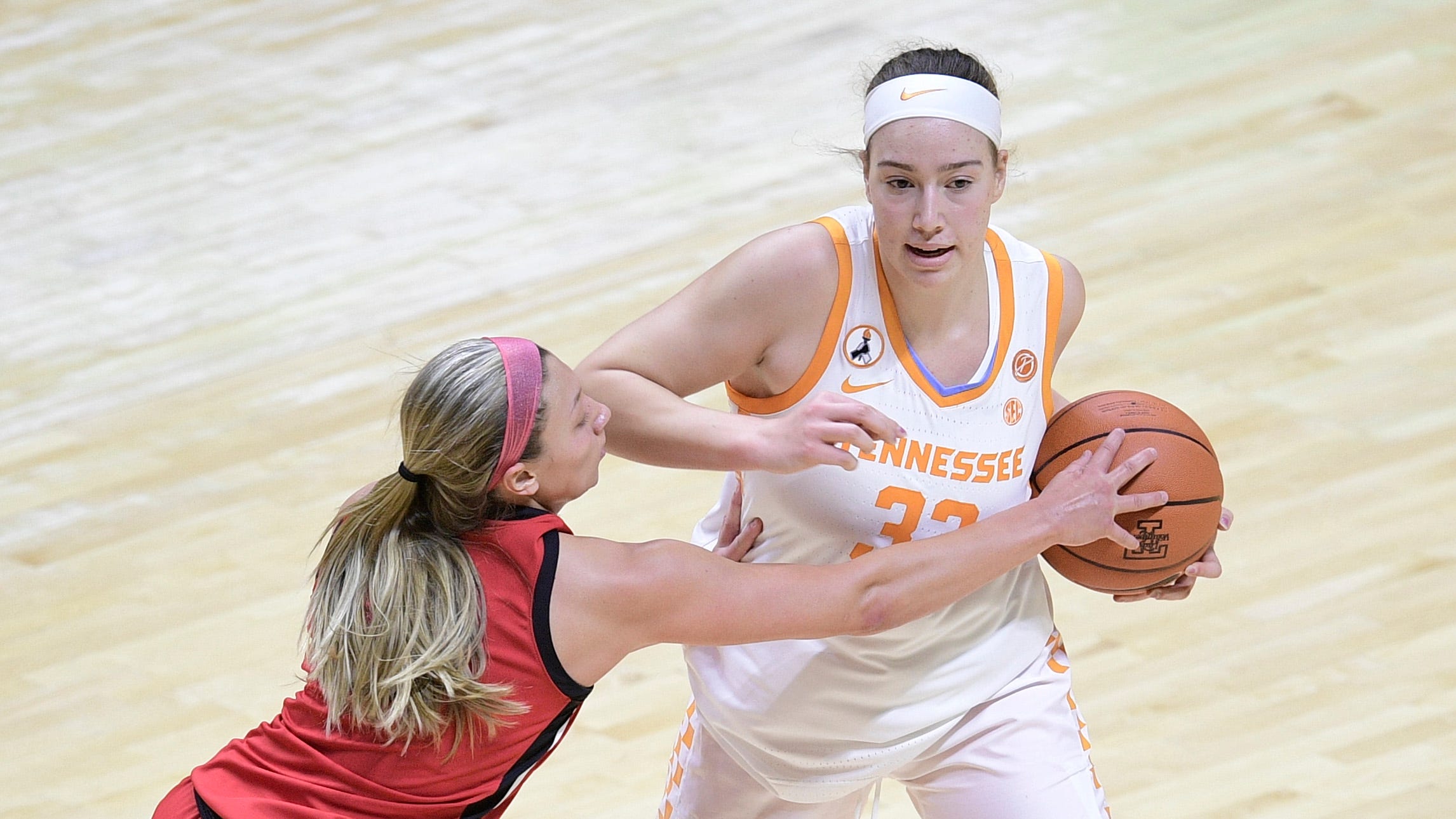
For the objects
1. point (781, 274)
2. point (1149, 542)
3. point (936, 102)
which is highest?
point (936, 102)

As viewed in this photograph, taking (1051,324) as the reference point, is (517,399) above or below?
above

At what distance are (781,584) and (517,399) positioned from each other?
439mm

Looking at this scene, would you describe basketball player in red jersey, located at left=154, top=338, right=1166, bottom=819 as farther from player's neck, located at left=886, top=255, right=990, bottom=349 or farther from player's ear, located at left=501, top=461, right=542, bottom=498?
player's neck, located at left=886, top=255, right=990, bottom=349

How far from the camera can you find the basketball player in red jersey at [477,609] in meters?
2.28

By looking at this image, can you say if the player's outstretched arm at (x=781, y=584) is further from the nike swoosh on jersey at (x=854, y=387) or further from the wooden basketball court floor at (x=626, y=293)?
the wooden basketball court floor at (x=626, y=293)

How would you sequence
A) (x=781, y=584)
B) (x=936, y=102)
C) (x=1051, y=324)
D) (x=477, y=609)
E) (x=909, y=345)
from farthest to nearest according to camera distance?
(x=1051, y=324), (x=909, y=345), (x=936, y=102), (x=781, y=584), (x=477, y=609)

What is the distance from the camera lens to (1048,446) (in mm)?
2787

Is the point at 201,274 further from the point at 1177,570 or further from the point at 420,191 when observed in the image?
the point at 1177,570

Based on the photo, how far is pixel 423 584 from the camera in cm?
230

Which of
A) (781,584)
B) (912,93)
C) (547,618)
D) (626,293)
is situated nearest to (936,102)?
(912,93)

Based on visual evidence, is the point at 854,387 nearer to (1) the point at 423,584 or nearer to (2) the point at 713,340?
(2) the point at 713,340

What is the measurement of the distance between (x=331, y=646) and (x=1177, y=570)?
1.30 meters

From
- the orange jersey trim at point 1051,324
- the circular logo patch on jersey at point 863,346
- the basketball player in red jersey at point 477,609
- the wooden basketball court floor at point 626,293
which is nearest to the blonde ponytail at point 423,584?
the basketball player in red jersey at point 477,609

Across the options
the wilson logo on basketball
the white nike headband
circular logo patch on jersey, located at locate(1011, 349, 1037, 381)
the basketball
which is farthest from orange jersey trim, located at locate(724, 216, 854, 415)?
the wilson logo on basketball
